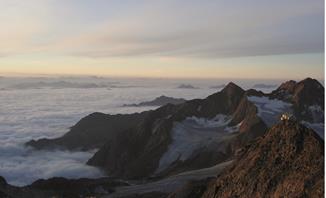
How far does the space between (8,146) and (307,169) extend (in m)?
170

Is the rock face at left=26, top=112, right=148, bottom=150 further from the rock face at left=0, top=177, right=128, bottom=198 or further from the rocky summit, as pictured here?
the rock face at left=0, top=177, right=128, bottom=198

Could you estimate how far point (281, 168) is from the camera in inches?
942

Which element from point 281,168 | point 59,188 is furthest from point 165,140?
point 281,168

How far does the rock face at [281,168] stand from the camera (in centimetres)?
2148

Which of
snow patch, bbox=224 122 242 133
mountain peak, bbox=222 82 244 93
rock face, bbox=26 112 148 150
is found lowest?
rock face, bbox=26 112 148 150

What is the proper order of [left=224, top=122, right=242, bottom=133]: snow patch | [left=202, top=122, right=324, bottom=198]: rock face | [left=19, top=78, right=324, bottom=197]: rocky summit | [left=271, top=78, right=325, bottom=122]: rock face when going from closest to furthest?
[left=202, top=122, right=324, bottom=198]: rock face, [left=19, top=78, right=324, bottom=197]: rocky summit, [left=271, top=78, right=325, bottom=122]: rock face, [left=224, top=122, right=242, bottom=133]: snow patch

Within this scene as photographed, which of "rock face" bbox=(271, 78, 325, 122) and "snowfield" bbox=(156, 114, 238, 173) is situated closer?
"snowfield" bbox=(156, 114, 238, 173)

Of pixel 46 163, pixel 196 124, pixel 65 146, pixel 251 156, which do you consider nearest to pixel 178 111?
pixel 196 124

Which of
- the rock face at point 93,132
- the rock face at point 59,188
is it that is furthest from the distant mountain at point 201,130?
the rock face at point 93,132

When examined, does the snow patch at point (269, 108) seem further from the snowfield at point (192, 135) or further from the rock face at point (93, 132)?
the rock face at point (93, 132)

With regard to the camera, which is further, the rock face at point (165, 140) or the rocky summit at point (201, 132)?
the rock face at point (165, 140)

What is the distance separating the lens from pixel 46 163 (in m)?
136

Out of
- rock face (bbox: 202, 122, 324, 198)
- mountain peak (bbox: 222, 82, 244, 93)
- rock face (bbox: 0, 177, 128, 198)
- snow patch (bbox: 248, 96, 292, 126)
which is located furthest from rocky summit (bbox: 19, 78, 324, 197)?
rock face (bbox: 202, 122, 324, 198)

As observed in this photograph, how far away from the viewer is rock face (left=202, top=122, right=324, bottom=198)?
70.5ft
